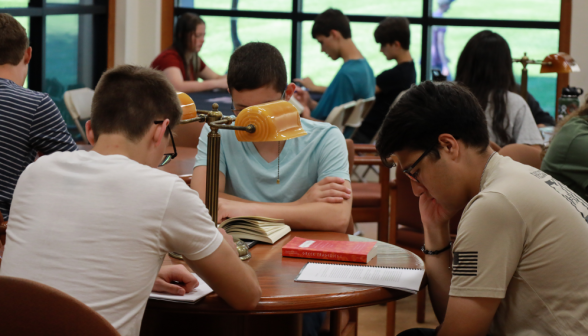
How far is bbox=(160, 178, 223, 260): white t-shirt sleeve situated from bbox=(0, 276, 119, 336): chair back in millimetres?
229

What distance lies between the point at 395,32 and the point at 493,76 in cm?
189

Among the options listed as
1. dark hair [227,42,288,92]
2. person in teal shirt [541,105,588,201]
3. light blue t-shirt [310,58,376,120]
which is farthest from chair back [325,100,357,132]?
dark hair [227,42,288,92]

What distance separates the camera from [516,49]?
624cm

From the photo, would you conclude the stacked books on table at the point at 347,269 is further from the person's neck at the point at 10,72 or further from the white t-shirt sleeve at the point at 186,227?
the person's neck at the point at 10,72

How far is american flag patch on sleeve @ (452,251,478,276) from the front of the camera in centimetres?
126

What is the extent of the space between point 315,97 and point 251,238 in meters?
3.70

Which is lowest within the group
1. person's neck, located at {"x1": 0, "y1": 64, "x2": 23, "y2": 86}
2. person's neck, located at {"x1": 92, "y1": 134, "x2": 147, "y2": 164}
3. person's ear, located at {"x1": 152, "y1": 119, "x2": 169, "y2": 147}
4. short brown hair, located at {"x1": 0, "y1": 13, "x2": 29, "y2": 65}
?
person's neck, located at {"x1": 92, "y1": 134, "x2": 147, "y2": 164}

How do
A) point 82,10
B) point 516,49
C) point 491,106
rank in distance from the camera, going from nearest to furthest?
point 491,106 → point 82,10 → point 516,49

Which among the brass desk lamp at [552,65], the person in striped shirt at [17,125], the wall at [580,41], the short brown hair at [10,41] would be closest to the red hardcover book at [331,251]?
the person in striped shirt at [17,125]

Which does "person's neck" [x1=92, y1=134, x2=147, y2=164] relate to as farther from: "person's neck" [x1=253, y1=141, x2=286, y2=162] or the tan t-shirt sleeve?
"person's neck" [x1=253, y1=141, x2=286, y2=162]

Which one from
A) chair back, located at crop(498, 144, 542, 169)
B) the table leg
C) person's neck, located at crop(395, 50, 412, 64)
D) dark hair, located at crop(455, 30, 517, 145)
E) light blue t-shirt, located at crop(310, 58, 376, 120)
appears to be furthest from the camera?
person's neck, located at crop(395, 50, 412, 64)

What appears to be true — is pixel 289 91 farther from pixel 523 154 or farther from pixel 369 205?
pixel 369 205

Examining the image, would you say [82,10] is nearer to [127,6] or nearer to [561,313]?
[127,6]

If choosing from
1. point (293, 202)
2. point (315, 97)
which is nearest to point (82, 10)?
point (315, 97)
